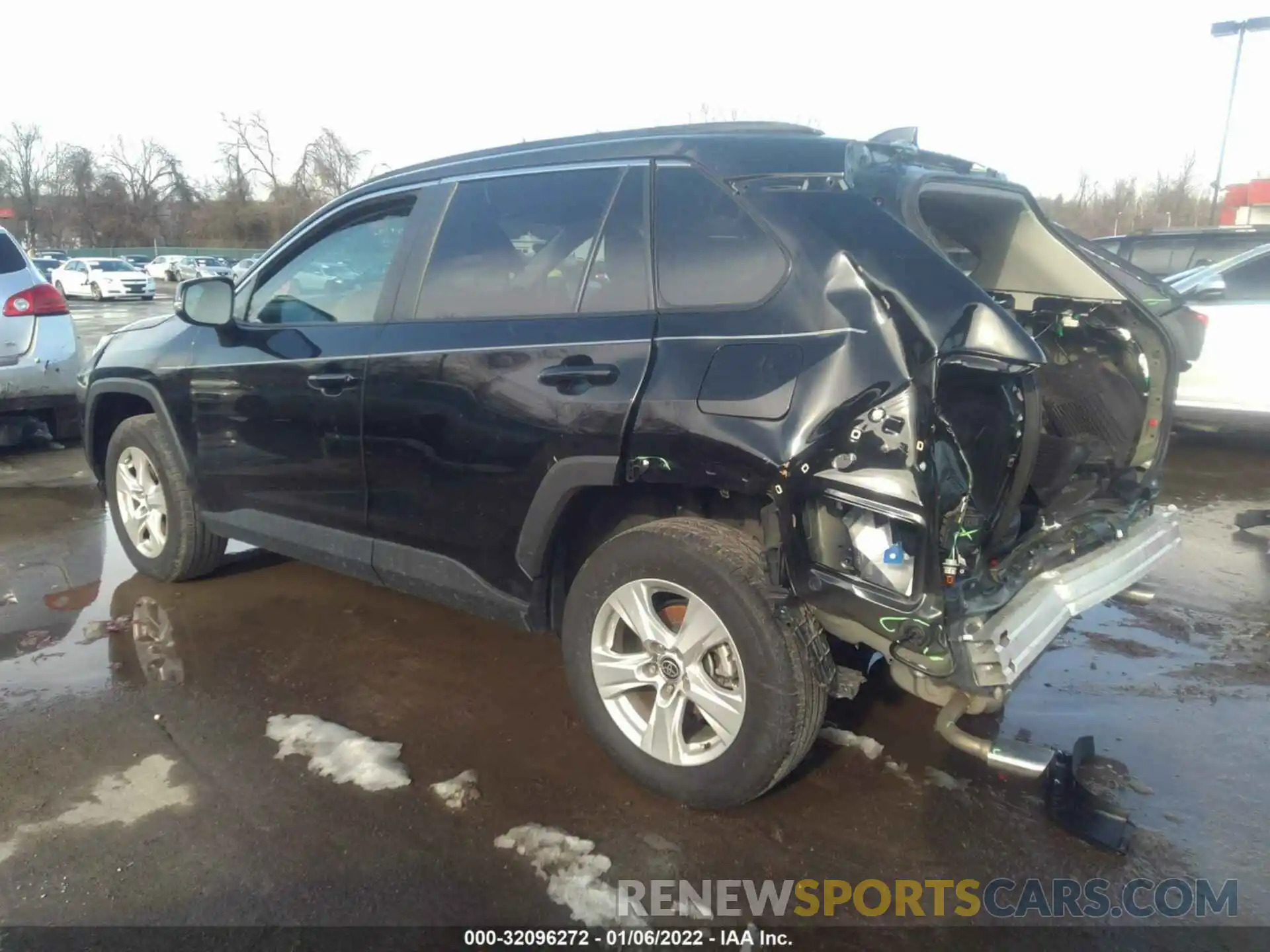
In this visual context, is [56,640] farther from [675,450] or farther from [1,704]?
[675,450]

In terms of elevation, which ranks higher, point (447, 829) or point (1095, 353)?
point (1095, 353)

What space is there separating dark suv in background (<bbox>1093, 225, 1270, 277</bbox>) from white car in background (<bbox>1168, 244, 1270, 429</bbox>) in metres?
0.91

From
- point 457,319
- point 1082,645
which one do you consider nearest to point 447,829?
point 457,319

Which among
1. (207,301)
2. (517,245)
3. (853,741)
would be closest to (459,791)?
(853,741)

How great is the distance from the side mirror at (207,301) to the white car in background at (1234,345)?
268 inches

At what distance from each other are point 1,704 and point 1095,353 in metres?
4.46

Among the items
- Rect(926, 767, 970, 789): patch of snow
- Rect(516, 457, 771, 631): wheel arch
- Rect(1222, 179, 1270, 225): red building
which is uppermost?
Rect(1222, 179, 1270, 225): red building

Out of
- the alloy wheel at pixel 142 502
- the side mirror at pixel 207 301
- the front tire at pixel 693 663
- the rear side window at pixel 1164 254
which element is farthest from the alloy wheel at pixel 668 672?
the rear side window at pixel 1164 254

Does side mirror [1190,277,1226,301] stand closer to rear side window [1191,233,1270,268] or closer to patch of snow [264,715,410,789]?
rear side window [1191,233,1270,268]

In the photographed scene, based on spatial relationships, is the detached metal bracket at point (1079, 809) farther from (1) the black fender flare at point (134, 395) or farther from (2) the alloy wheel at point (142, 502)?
(2) the alloy wheel at point (142, 502)

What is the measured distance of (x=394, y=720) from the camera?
3502 mm

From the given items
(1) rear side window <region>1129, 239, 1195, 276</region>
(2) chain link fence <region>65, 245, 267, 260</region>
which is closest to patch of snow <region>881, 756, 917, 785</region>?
(1) rear side window <region>1129, 239, 1195, 276</region>

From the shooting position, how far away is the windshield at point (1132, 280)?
3.69 m

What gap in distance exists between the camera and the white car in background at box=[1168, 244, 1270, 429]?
297 inches
